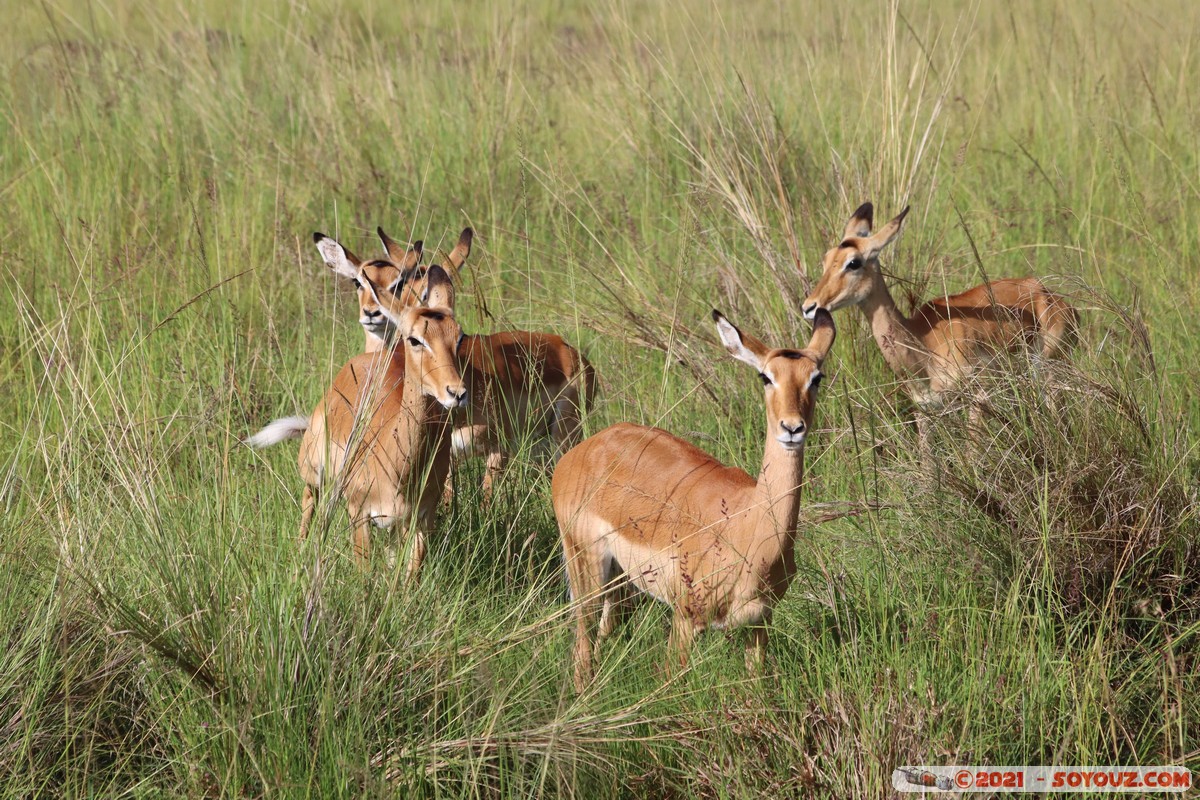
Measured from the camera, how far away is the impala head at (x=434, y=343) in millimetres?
4176

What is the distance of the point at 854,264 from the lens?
5539 mm

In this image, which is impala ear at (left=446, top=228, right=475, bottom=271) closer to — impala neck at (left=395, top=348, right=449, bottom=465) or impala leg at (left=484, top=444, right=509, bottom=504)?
impala leg at (left=484, top=444, right=509, bottom=504)

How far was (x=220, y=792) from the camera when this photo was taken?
9.22ft

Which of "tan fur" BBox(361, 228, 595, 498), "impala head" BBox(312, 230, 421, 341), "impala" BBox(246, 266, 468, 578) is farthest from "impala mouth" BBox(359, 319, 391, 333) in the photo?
"impala" BBox(246, 266, 468, 578)

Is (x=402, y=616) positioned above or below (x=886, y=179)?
below

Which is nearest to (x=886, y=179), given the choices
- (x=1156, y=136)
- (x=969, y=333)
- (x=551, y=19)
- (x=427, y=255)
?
(x=969, y=333)

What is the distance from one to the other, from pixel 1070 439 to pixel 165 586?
8.18 ft

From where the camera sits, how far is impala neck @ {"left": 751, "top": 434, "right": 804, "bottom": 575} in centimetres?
357

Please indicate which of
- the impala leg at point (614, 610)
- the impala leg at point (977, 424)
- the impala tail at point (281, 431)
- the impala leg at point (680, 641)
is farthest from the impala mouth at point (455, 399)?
the impala leg at point (977, 424)

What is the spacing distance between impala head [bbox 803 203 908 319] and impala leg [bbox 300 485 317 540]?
2214 millimetres

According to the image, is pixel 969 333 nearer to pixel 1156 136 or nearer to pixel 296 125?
pixel 1156 136

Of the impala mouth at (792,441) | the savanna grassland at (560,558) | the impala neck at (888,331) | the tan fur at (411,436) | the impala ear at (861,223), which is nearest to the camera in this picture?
the savanna grassland at (560,558)

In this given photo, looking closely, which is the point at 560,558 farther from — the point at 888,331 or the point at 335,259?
the point at 888,331

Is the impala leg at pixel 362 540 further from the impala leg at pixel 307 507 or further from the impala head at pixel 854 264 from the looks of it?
the impala head at pixel 854 264
